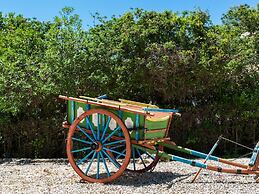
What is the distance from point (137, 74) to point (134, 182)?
321cm

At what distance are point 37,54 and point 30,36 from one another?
60cm

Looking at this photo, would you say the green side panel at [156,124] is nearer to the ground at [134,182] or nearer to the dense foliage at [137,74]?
the ground at [134,182]

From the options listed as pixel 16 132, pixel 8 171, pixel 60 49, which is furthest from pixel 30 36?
pixel 8 171

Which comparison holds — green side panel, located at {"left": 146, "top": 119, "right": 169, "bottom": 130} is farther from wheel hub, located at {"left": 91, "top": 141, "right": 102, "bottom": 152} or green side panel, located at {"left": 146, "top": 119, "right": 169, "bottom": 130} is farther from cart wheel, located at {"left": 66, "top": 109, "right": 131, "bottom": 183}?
wheel hub, located at {"left": 91, "top": 141, "right": 102, "bottom": 152}

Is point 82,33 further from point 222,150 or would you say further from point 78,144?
point 222,150

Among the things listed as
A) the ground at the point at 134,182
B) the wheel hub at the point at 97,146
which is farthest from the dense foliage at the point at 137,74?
the wheel hub at the point at 97,146

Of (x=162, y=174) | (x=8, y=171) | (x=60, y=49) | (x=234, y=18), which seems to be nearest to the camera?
(x=162, y=174)

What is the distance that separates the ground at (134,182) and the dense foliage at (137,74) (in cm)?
187

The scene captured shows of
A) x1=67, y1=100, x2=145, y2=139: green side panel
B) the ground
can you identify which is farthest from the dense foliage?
x1=67, y1=100, x2=145, y2=139: green side panel

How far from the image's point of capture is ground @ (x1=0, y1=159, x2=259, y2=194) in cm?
571

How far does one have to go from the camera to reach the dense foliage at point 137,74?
8.84 metres

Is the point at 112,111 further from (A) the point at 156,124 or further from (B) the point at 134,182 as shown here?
(B) the point at 134,182

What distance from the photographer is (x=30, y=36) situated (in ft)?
31.4

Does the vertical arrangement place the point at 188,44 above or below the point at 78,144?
above
